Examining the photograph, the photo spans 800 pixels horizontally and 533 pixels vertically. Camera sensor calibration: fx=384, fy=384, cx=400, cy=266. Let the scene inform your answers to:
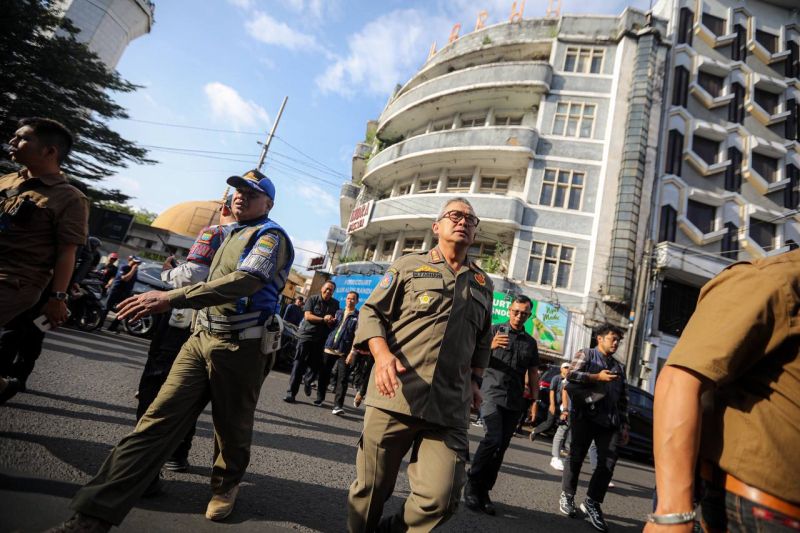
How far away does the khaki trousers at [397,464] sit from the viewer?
5.94ft

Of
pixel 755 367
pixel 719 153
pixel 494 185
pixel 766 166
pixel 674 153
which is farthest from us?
Answer: pixel 766 166

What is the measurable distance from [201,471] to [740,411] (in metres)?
3.28

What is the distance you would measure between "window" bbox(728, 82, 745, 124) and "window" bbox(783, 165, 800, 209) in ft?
11.1

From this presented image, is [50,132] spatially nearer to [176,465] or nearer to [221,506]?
[176,465]

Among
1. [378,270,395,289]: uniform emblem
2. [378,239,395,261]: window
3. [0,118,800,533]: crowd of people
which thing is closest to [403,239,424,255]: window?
[378,239,395,261]: window

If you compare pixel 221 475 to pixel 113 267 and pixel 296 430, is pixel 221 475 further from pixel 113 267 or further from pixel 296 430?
pixel 113 267

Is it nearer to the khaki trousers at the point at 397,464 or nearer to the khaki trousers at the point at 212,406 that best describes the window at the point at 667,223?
the khaki trousers at the point at 397,464

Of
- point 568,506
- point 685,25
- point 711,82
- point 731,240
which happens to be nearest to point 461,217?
point 568,506

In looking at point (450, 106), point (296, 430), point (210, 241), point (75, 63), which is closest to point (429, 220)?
point (450, 106)

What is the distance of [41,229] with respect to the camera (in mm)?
2518

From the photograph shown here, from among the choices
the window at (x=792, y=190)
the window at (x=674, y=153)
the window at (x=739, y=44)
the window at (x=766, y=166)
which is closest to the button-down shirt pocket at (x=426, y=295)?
the window at (x=674, y=153)

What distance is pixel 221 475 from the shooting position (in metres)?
2.33

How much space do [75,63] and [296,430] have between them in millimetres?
27591

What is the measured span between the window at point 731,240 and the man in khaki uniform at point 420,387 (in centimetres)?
2012
